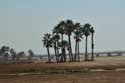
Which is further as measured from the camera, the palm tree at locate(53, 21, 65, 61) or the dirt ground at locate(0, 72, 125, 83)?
the palm tree at locate(53, 21, 65, 61)

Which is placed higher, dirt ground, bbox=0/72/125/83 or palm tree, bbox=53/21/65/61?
palm tree, bbox=53/21/65/61

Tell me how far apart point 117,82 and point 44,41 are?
113m

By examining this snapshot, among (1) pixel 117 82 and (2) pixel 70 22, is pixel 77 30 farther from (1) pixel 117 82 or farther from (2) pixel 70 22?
(1) pixel 117 82

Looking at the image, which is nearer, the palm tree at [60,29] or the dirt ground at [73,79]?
the dirt ground at [73,79]

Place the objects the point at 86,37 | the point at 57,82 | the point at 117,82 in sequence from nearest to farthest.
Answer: the point at 117,82, the point at 57,82, the point at 86,37

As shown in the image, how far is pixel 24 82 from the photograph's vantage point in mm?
42500

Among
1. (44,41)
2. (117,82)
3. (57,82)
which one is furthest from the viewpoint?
(44,41)

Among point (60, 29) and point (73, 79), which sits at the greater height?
point (60, 29)

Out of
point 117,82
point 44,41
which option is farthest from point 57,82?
point 44,41

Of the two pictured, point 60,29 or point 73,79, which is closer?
point 73,79

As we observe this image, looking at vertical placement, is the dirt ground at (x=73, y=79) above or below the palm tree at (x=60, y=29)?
below

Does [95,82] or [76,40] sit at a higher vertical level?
[76,40]

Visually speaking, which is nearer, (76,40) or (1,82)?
(1,82)

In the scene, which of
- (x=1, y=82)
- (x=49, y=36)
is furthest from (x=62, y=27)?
(x=1, y=82)
